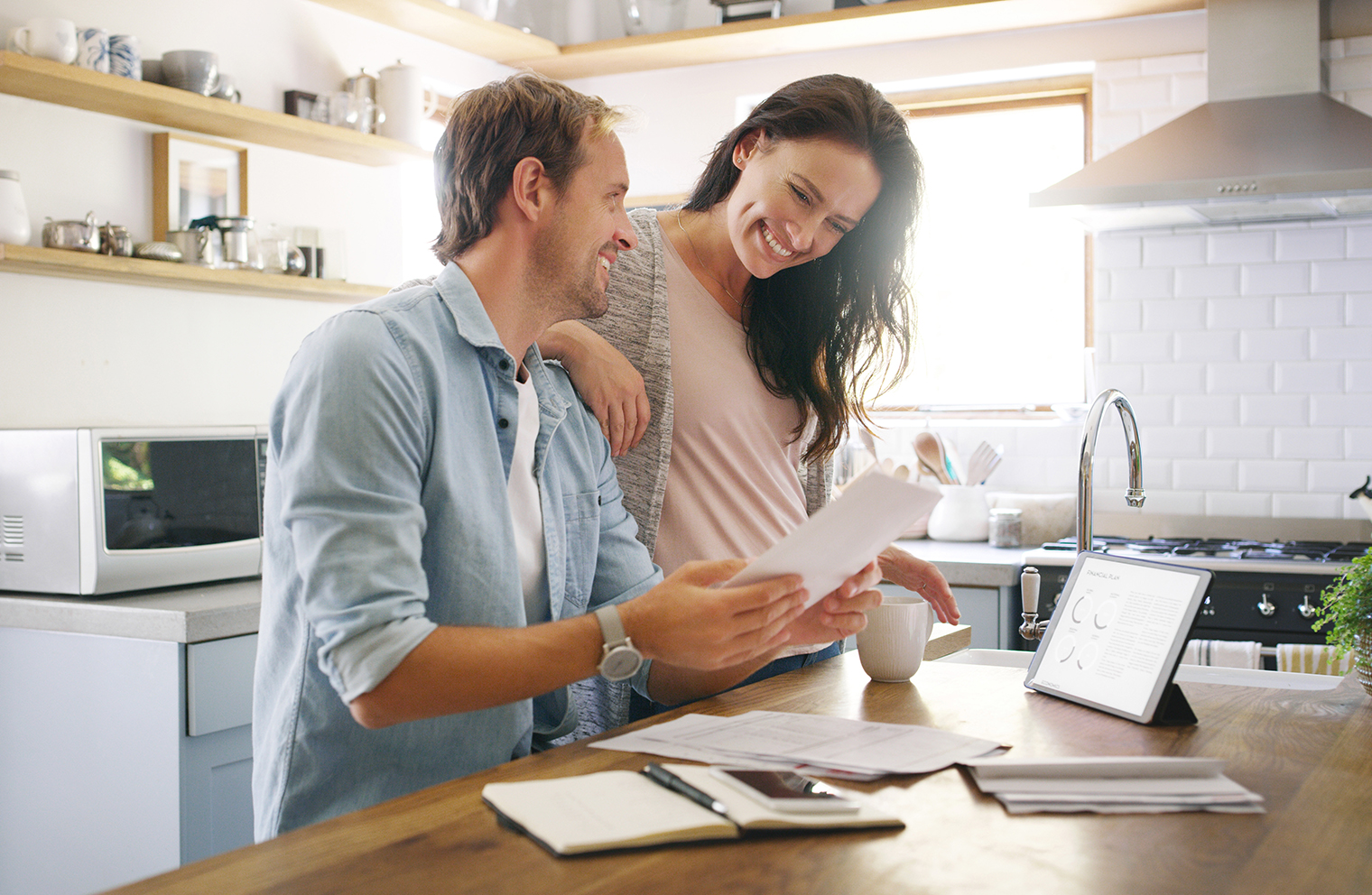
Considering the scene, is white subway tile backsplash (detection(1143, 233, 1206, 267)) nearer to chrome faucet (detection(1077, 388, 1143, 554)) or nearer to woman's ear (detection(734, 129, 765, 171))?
chrome faucet (detection(1077, 388, 1143, 554))

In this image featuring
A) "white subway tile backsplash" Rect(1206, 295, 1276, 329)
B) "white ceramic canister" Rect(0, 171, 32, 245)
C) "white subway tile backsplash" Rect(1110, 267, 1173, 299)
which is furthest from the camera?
"white subway tile backsplash" Rect(1110, 267, 1173, 299)

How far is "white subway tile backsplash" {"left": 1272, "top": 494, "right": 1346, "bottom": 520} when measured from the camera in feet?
11.8

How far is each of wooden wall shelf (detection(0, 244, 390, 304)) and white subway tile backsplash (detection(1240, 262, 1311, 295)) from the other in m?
2.69

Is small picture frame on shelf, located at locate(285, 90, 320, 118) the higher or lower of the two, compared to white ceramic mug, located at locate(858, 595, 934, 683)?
higher

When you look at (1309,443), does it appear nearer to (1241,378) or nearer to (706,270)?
(1241,378)

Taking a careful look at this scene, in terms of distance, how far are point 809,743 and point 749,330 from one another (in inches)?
33.2

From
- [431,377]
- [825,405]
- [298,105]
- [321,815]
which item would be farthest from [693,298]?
[298,105]

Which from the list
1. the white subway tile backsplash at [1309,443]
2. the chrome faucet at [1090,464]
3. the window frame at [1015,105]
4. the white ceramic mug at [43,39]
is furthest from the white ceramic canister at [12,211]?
the white subway tile backsplash at [1309,443]

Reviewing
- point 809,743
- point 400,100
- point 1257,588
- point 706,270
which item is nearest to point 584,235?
point 706,270

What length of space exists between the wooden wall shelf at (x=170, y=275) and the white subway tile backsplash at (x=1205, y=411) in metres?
2.54

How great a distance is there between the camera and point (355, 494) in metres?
1.09

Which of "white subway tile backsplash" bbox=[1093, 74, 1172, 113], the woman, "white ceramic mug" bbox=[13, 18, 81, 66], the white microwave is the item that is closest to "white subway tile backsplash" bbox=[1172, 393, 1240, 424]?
"white subway tile backsplash" bbox=[1093, 74, 1172, 113]

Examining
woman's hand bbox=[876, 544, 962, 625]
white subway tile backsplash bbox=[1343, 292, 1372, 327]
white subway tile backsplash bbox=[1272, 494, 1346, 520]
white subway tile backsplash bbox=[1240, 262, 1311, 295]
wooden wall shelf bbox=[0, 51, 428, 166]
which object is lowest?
white subway tile backsplash bbox=[1272, 494, 1346, 520]

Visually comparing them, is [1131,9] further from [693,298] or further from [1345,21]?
[693,298]
